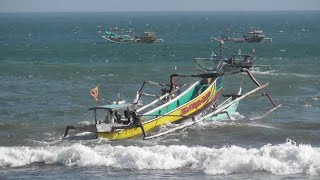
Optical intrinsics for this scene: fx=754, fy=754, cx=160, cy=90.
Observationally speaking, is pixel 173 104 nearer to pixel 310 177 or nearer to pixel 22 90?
pixel 310 177

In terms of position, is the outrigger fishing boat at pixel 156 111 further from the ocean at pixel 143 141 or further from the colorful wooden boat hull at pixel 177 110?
the ocean at pixel 143 141

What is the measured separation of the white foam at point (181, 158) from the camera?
24734 mm

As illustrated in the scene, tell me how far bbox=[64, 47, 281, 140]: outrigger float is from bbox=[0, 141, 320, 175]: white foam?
155 centimetres

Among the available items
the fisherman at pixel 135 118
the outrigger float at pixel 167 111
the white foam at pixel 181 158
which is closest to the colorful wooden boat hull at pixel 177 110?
the outrigger float at pixel 167 111

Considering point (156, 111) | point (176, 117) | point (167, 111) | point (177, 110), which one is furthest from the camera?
point (167, 111)

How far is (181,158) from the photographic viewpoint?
2602 cm

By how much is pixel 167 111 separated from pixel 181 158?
22.0 feet

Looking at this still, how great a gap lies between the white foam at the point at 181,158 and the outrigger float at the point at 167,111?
1.55 meters

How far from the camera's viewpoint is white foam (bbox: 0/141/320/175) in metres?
24.7

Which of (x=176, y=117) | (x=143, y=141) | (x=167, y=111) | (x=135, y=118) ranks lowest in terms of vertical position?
(x=143, y=141)

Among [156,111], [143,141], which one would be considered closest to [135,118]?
[143,141]

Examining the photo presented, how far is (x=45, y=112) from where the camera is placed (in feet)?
126

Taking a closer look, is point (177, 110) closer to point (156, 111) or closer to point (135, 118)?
point (156, 111)

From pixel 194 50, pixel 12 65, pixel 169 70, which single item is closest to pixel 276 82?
pixel 169 70
